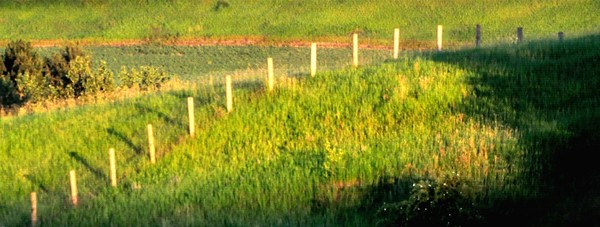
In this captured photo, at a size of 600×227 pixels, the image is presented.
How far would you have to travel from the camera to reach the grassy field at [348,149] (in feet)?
52.3

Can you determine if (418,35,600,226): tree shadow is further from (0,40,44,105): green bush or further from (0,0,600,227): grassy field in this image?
(0,40,44,105): green bush

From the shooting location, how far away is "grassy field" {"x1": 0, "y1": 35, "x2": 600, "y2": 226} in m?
15.9

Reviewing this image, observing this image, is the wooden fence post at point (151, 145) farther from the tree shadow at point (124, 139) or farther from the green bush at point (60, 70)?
the green bush at point (60, 70)

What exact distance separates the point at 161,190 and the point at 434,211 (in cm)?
590

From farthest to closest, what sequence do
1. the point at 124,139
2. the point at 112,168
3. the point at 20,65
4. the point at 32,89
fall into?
the point at 20,65
the point at 32,89
the point at 124,139
the point at 112,168

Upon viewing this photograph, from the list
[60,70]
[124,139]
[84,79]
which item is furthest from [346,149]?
[60,70]

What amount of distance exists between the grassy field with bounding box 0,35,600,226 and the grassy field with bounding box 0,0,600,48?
38588 millimetres

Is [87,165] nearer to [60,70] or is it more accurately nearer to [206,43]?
[60,70]

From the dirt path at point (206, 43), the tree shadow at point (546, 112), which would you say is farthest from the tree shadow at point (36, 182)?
the dirt path at point (206, 43)

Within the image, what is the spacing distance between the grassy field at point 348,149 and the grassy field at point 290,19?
127 feet

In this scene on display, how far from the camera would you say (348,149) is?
19.2 m

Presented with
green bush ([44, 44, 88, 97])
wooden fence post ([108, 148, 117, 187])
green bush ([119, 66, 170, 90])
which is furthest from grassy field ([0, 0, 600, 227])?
green bush ([44, 44, 88, 97])

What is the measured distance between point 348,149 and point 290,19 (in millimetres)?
58500

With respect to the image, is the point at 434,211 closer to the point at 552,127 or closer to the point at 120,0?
the point at 552,127
